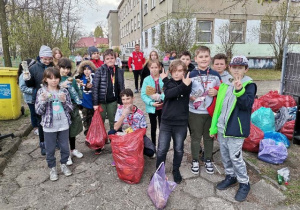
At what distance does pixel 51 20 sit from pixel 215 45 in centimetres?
1052

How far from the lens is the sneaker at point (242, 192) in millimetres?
2529

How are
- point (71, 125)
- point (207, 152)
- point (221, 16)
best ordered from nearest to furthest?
point (207, 152)
point (71, 125)
point (221, 16)

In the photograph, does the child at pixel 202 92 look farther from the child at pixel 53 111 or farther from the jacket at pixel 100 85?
the child at pixel 53 111

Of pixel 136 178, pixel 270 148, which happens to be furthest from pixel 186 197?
pixel 270 148

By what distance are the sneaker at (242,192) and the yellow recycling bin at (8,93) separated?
5.03m

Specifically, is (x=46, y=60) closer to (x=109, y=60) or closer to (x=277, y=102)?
(x=109, y=60)

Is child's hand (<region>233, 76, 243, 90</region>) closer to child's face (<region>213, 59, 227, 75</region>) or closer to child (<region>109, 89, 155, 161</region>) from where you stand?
child's face (<region>213, 59, 227, 75</region>)

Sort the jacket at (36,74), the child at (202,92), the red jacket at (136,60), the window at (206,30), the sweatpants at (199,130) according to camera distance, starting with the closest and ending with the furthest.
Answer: the child at (202,92)
the sweatpants at (199,130)
the jacket at (36,74)
the red jacket at (136,60)
the window at (206,30)

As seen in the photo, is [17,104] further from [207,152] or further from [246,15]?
[246,15]

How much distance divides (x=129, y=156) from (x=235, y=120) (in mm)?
1346

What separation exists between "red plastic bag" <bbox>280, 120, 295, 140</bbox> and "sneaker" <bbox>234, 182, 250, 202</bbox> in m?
2.05

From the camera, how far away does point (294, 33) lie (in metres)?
14.9

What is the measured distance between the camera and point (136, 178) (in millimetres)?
2838

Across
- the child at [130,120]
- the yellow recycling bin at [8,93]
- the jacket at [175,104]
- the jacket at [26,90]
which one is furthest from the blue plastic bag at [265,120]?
the yellow recycling bin at [8,93]
